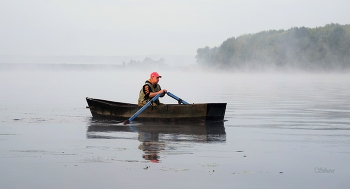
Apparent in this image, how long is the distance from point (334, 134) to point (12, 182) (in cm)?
974

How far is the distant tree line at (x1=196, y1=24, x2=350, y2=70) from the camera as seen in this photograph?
145m

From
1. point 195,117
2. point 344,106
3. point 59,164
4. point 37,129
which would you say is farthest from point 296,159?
point 344,106

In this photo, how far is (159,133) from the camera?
1731 centimetres

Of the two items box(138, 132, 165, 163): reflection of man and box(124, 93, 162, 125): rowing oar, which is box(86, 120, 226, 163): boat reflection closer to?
box(138, 132, 165, 163): reflection of man

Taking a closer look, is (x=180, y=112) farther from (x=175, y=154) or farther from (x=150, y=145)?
(x=175, y=154)

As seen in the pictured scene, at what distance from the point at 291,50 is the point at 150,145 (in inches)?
5693

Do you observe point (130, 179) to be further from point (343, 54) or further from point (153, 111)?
point (343, 54)

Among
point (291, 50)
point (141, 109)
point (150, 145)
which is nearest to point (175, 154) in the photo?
point (150, 145)

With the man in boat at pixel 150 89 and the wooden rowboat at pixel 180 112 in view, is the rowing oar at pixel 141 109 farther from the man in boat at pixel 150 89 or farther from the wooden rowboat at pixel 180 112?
the wooden rowboat at pixel 180 112

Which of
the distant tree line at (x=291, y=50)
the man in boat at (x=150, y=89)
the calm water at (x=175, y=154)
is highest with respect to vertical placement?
the distant tree line at (x=291, y=50)

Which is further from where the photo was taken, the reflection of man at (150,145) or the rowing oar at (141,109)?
the rowing oar at (141,109)

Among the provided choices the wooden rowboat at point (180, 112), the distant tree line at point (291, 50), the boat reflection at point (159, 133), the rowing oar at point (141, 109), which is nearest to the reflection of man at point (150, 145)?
the boat reflection at point (159, 133)

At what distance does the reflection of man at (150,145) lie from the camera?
12.7m

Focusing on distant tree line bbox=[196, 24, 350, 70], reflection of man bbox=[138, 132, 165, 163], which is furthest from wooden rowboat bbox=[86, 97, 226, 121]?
distant tree line bbox=[196, 24, 350, 70]
